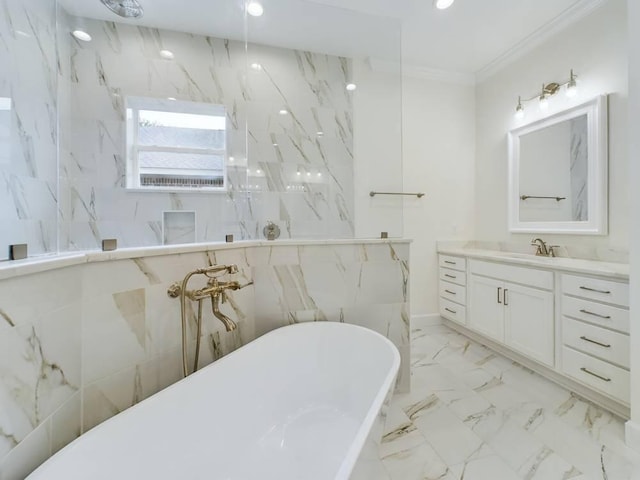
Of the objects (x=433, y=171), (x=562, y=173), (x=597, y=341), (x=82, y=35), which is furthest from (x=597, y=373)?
(x=82, y=35)

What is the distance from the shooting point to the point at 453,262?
9.17 ft

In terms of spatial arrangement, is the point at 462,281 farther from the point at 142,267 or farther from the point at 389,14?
the point at 142,267

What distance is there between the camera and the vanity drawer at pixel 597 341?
1.47 metres

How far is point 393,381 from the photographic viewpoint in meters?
1.05

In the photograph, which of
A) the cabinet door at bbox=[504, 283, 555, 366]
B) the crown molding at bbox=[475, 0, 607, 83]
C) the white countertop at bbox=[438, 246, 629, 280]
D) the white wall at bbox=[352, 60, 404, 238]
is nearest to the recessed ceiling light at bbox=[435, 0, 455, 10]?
→ the white wall at bbox=[352, 60, 404, 238]

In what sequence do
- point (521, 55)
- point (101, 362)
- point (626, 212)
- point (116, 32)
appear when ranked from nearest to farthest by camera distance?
point (101, 362) < point (626, 212) < point (116, 32) < point (521, 55)

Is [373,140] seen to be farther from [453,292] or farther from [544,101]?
[453,292]

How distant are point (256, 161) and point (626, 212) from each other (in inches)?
111

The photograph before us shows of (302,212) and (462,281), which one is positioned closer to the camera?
(302,212)

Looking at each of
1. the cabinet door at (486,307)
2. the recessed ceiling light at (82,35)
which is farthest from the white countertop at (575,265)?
the recessed ceiling light at (82,35)

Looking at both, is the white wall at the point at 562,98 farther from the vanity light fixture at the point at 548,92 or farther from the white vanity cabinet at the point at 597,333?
the white vanity cabinet at the point at 597,333

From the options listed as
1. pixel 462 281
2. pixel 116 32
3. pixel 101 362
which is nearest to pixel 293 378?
pixel 101 362

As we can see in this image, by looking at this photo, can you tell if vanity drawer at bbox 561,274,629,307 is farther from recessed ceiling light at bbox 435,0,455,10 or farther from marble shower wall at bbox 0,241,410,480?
recessed ceiling light at bbox 435,0,455,10

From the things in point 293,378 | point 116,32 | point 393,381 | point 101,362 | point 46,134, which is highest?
point 116,32
